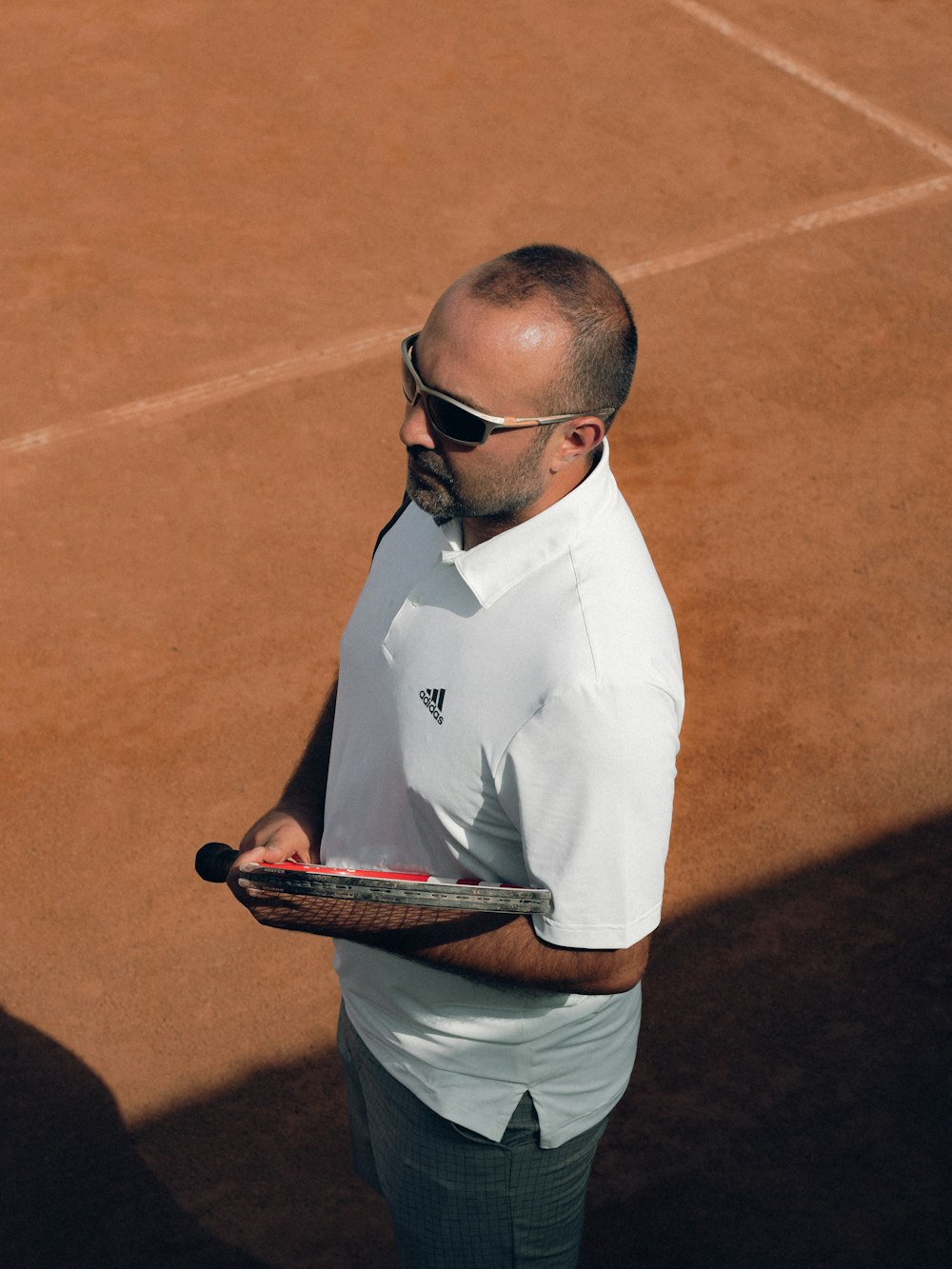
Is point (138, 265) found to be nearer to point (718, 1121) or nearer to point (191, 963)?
point (191, 963)

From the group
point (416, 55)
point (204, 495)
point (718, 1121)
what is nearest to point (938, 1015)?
point (718, 1121)

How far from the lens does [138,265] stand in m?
7.50

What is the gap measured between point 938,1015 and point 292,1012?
2.09 m

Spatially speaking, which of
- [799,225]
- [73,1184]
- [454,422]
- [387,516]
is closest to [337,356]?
[387,516]

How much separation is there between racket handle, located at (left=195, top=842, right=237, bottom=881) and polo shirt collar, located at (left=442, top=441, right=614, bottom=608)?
2.52 feet

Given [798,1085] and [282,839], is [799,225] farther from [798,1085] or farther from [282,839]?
[282,839]

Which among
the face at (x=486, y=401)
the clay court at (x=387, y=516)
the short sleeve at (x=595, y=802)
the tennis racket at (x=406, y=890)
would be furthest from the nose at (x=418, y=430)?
the clay court at (x=387, y=516)

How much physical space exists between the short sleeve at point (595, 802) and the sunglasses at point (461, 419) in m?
0.52

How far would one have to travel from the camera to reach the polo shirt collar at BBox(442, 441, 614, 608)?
241cm

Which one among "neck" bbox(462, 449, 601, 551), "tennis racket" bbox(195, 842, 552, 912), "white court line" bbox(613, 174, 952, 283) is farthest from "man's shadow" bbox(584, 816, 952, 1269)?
"white court line" bbox(613, 174, 952, 283)

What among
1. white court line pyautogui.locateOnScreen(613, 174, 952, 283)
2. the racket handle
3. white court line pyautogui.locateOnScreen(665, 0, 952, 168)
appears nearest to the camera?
the racket handle

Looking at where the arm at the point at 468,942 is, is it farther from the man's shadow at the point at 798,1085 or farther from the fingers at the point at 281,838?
the man's shadow at the point at 798,1085

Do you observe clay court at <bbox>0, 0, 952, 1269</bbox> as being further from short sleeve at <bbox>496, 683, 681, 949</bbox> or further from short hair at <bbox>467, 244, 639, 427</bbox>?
short hair at <bbox>467, 244, 639, 427</bbox>

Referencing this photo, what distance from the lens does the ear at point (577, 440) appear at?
2.43 meters
